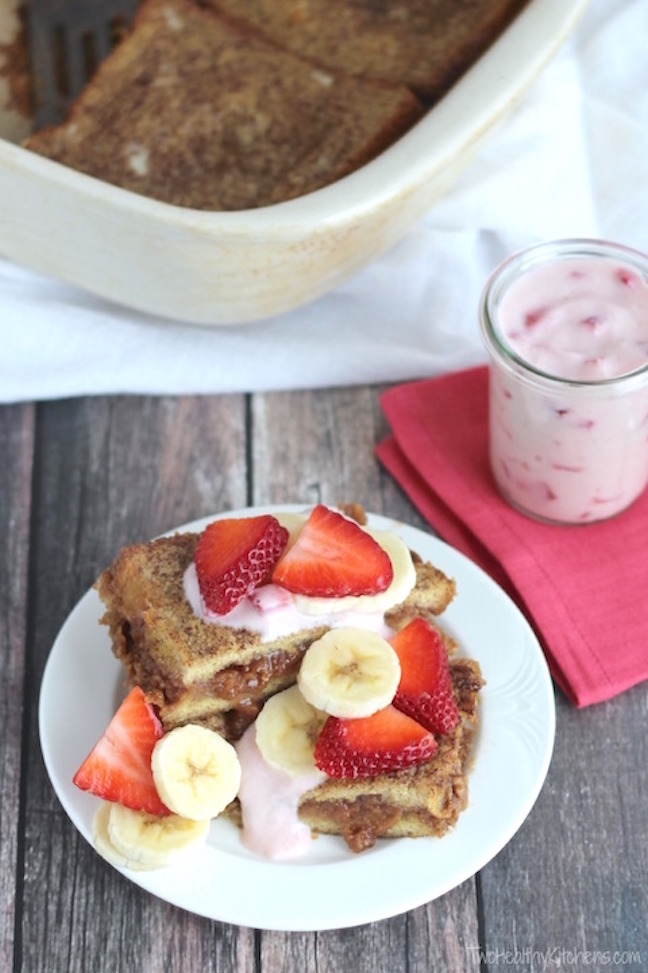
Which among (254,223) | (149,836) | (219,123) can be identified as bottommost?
(149,836)

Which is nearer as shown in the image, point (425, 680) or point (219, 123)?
point (425, 680)

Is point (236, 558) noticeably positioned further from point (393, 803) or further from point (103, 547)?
point (103, 547)

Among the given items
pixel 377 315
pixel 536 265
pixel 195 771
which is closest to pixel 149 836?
pixel 195 771

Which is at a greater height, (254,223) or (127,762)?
(254,223)

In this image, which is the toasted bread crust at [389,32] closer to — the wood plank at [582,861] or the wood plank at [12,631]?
the wood plank at [12,631]

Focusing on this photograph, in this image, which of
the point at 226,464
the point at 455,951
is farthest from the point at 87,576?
the point at 455,951

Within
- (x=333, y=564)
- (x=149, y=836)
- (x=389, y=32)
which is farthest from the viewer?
(x=389, y=32)

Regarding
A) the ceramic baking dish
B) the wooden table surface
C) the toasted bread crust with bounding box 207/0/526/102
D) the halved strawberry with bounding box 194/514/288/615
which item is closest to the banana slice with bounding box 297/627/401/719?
the halved strawberry with bounding box 194/514/288/615

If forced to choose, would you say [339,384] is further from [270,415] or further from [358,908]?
[358,908]
